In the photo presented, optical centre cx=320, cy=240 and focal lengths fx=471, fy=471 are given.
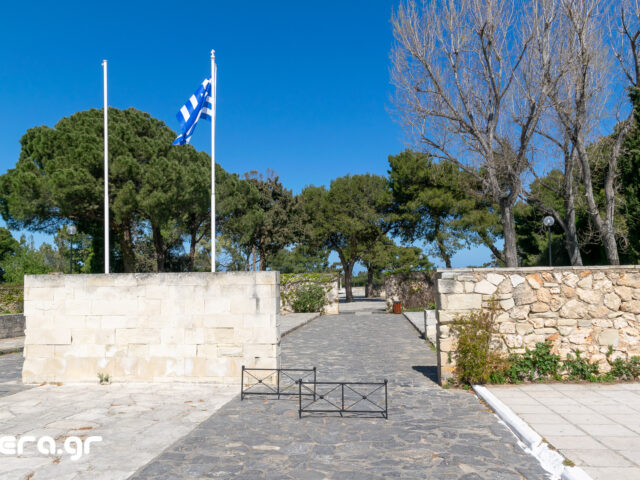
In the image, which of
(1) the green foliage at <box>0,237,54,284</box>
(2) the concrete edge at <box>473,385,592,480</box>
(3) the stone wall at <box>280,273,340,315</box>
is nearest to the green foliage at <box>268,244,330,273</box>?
(3) the stone wall at <box>280,273,340,315</box>

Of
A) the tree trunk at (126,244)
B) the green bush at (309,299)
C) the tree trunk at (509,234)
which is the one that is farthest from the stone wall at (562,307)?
the tree trunk at (126,244)

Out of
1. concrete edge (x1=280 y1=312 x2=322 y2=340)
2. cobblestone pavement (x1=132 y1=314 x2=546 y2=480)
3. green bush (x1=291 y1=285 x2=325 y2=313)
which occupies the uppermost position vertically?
green bush (x1=291 y1=285 x2=325 y2=313)

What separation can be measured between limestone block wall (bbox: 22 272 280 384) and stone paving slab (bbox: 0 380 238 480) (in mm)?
332

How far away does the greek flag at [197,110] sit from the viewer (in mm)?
10289

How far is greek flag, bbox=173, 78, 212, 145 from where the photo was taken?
10289 mm

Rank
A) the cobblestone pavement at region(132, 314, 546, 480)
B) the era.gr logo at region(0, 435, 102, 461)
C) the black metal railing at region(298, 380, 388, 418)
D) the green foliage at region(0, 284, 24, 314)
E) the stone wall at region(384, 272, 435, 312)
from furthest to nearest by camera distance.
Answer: the stone wall at region(384, 272, 435, 312) → the green foliage at region(0, 284, 24, 314) → the black metal railing at region(298, 380, 388, 418) → the era.gr logo at region(0, 435, 102, 461) → the cobblestone pavement at region(132, 314, 546, 480)

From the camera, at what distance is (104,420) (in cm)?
591

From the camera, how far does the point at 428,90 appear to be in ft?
61.9

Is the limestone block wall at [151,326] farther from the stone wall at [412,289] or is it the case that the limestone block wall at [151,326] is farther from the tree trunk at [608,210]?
the stone wall at [412,289]

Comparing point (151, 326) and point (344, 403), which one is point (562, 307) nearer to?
point (344, 403)

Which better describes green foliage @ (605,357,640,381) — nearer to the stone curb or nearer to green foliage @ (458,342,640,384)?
green foliage @ (458,342,640,384)

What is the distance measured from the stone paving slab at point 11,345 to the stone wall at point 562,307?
11.7m

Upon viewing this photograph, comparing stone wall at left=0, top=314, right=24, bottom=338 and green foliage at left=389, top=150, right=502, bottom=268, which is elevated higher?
green foliage at left=389, top=150, right=502, bottom=268

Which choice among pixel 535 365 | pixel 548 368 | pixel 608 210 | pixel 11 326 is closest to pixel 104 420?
pixel 535 365
